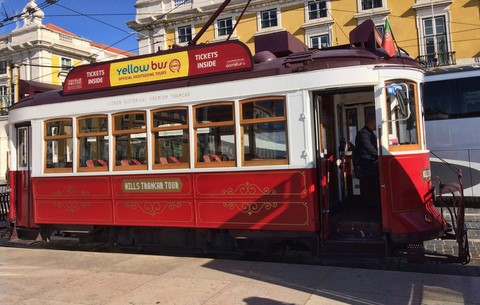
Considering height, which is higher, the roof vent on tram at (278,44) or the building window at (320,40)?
the building window at (320,40)

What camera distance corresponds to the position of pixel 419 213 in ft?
18.2

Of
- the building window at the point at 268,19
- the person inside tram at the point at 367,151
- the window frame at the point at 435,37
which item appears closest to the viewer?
the person inside tram at the point at 367,151

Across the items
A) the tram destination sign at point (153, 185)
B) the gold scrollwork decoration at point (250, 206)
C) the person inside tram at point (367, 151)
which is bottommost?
the gold scrollwork decoration at point (250, 206)

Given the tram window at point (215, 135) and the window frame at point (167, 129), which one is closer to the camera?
the tram window at point (215, 135)

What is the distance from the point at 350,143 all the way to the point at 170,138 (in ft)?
10.1

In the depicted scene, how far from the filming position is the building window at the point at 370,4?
2970 cm

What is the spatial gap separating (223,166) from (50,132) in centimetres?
352

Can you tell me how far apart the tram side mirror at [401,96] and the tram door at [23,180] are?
253 inches

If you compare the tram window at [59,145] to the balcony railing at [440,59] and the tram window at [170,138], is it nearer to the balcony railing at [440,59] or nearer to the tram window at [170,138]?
the tram window at [170,138]

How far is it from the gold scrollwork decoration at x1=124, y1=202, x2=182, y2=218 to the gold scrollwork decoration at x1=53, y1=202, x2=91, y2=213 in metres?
0.89

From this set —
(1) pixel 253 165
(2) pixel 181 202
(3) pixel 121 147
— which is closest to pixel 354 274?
(1) pixel 253 165

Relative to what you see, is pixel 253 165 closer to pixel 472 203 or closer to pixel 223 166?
pixel 223 166

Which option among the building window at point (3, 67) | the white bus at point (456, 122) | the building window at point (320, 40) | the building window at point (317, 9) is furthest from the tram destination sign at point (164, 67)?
the building window at point (3, 67)

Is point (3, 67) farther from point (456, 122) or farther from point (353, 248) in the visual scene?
point (353, 248)
